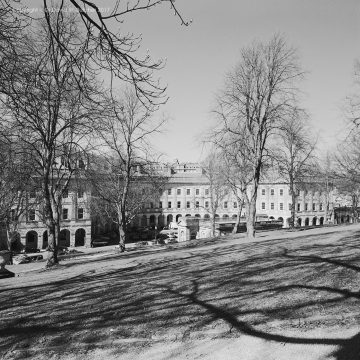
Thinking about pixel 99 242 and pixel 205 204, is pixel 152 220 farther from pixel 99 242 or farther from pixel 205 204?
pixel 99 242

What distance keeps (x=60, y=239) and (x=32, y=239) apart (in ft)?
12.8

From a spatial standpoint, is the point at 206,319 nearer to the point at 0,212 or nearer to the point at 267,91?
the point at 267,91

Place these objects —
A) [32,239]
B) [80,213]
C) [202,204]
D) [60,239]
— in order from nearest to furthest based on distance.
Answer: [32,239]
[60,239]
[80,213]
[202,204]

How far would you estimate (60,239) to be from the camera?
5275 cm

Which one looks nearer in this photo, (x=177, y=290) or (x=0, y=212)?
(x=177, y=290)

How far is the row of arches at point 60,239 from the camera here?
165 feet

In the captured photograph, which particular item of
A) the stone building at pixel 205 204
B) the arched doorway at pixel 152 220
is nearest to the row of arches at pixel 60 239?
the stone building at pixel 205 204

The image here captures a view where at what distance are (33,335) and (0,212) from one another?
2148 cm

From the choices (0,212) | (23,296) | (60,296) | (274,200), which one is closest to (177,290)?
(60,296)

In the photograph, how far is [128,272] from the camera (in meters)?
12.0

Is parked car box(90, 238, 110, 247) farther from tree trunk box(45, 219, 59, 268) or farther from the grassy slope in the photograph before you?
the grassy slope

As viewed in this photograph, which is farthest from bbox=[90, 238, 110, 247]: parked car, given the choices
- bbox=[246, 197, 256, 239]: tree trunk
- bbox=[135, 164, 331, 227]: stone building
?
bbox=[246, 197, 256, 239]: tree trunk

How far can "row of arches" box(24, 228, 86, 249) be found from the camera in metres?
50.3

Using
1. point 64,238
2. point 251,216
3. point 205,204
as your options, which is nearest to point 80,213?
point 64,238
